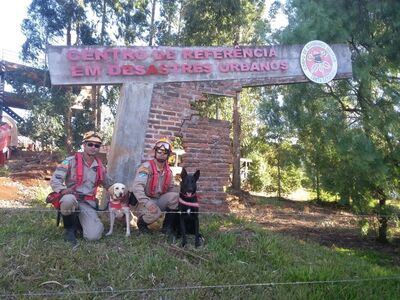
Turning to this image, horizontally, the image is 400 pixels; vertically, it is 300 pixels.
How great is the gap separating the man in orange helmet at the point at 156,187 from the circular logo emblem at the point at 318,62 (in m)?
3.17

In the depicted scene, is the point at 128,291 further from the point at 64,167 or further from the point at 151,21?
the point at 151,21

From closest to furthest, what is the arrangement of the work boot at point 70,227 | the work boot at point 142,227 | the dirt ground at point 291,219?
the work boot at point 70,227
the work boot at point 142,227
the dirt ground at point 291,219

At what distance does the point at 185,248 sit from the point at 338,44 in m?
4.51

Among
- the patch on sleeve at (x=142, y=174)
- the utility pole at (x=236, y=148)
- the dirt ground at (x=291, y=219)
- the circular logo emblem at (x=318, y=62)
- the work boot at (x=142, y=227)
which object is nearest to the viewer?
the patch on sleeve at (x=142, y=174)

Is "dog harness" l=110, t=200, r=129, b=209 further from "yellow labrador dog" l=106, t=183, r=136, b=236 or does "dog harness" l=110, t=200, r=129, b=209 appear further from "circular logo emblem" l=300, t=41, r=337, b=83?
"circular logo emblem" l=300, t=41, r=337, b=83

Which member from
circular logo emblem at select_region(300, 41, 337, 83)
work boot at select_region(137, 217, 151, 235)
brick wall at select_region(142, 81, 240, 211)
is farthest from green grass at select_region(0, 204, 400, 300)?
circular logo emblem at select_region(300, 41, 337, 83)

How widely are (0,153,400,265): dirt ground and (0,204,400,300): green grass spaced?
1.47 m

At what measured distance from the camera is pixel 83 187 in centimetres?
532

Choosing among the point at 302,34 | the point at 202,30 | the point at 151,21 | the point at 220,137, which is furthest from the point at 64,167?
the point at 151,21

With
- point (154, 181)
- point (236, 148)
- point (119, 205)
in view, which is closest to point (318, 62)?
point (154, 181)

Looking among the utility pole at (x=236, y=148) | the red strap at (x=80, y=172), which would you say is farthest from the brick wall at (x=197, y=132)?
the utility pole at (x=236, y=148)

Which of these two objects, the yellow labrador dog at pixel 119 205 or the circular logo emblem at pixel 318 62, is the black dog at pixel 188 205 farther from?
the circular logo emblem at pixel 318 62

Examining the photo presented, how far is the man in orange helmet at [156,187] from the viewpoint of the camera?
5.30m

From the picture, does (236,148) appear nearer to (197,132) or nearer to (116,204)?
(197,132)
